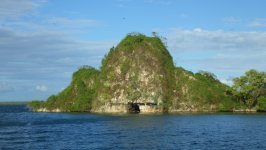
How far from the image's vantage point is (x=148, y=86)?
168 metres

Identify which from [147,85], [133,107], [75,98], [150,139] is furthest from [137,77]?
[150,139]

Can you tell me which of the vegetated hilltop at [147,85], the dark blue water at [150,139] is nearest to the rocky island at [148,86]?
the vegetated hilltop at [147,85]

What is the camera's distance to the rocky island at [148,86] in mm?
166125

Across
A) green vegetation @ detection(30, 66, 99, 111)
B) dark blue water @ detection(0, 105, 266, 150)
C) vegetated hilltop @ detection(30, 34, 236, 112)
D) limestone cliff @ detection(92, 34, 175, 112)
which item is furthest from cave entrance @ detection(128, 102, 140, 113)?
dark blue water @ detection(0, 105, 266, 150)

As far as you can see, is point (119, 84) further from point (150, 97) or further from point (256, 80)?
point (256, 80)

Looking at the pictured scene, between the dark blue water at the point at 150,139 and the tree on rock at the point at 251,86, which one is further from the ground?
the tree on rock at the point at 251,86

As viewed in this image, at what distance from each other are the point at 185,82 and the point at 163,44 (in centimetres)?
2220

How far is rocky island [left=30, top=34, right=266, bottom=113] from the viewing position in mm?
166125

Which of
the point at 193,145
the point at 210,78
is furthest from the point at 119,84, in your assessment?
the point at 193,145

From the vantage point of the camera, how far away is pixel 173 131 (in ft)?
281

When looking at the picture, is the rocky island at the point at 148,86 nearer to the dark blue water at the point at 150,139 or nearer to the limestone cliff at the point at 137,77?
the limestone cliff at the point at 137,77

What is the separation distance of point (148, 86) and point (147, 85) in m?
0.65

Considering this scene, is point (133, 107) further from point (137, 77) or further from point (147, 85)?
point (137, 77)

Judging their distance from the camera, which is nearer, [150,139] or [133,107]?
[150,139]
